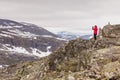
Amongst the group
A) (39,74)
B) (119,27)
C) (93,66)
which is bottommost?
(39,74)

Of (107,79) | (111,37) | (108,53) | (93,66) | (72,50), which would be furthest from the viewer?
(72,50)

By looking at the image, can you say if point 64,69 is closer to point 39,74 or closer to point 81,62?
point 81,62

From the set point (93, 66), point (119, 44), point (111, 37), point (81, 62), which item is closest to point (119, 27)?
point (111, 37)

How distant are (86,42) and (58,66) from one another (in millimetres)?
10943

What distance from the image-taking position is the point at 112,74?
139 ft

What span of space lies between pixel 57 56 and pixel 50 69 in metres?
6.37

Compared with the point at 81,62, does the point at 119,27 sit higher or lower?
higher

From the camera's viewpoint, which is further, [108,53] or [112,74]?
[108,53]

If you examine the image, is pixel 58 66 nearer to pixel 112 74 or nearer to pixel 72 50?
pixel 72 50

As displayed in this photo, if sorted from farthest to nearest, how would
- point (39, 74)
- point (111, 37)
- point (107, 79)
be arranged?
point (39, 74)
point (111, 37)
point (107, 79)

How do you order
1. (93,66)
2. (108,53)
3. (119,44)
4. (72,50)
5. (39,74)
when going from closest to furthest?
(93,66) < (108,53) < (119,44) < (39,74) < (72,50)

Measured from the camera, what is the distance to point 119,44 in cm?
5322

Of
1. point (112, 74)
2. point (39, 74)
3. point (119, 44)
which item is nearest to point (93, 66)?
point (112, 74)

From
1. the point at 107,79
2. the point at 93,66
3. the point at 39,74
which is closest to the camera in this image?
the point at 107,79
